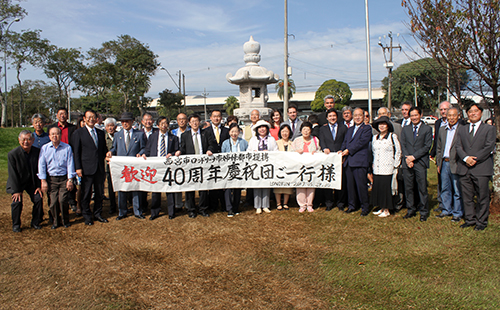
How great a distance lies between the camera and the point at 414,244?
4.39 meters

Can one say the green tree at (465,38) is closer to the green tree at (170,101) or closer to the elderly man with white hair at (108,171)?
the elderly man with white hair at (108,171)

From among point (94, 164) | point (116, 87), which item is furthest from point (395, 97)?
point (94, 164)

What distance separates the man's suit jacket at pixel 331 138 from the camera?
601 centimetres

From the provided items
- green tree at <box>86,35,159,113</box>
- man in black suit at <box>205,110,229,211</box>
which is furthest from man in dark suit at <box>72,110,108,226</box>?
green tree at <box>86,35,159,113</box>

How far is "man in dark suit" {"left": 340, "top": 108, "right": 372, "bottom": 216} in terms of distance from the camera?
18.2 ft

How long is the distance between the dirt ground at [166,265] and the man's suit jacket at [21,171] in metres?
0.77

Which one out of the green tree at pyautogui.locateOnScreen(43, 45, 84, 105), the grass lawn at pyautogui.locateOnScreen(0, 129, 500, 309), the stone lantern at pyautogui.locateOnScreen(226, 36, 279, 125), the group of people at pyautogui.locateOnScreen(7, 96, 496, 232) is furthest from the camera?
the green tree at pyautogui.locateOnScreen(43, 45, 84, 105)

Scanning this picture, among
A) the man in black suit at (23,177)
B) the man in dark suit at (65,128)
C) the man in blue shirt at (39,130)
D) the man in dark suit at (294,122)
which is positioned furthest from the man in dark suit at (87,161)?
the man in dark suit at (294,122)

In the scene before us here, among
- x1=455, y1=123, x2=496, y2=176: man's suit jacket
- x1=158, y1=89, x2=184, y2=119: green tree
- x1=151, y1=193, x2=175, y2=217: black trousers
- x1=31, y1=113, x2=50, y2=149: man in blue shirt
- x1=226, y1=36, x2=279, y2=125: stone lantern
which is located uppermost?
x1=158, y1=89, x2=184, y2=119: green tree

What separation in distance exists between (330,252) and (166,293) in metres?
2.13

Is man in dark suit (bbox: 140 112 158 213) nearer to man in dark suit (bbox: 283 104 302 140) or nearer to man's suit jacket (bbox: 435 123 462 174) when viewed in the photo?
man in dark suit (bbox: 283 104 302 140)

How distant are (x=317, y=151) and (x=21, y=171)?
16.5 feet

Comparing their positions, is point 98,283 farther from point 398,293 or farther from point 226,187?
point 398,293

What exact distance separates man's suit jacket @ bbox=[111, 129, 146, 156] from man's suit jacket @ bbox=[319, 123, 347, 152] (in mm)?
3413
